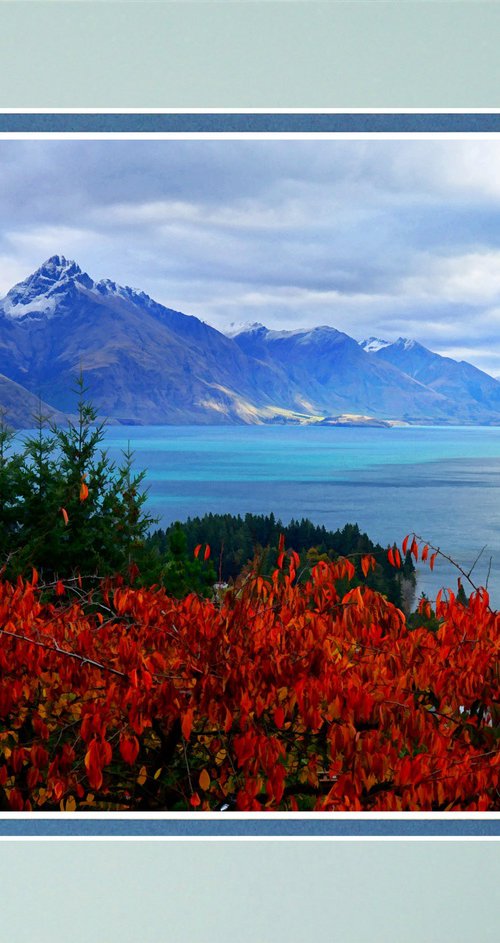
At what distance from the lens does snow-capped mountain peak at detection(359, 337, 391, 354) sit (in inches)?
177

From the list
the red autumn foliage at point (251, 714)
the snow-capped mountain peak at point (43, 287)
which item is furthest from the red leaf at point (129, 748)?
the snow-capped mountain peak at point (43, 287)

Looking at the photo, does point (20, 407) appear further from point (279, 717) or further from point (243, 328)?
point (279, 717)

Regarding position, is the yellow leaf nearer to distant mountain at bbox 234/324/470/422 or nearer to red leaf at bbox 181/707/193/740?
red leaf at bbox 181/707/193/740

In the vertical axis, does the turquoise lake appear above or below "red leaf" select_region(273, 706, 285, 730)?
above

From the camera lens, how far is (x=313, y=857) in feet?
8.11

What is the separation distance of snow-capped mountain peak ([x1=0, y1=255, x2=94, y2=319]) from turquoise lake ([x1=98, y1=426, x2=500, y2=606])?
0.70m

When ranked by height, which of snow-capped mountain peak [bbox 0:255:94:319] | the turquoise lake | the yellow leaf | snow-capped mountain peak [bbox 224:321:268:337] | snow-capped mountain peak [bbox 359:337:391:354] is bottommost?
the yellow leaf

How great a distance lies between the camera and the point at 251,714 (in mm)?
2334

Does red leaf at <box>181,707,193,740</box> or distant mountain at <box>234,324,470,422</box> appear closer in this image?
red leaf at <box>181,707,193,740</box>

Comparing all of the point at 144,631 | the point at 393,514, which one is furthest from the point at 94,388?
the point at 144,631
